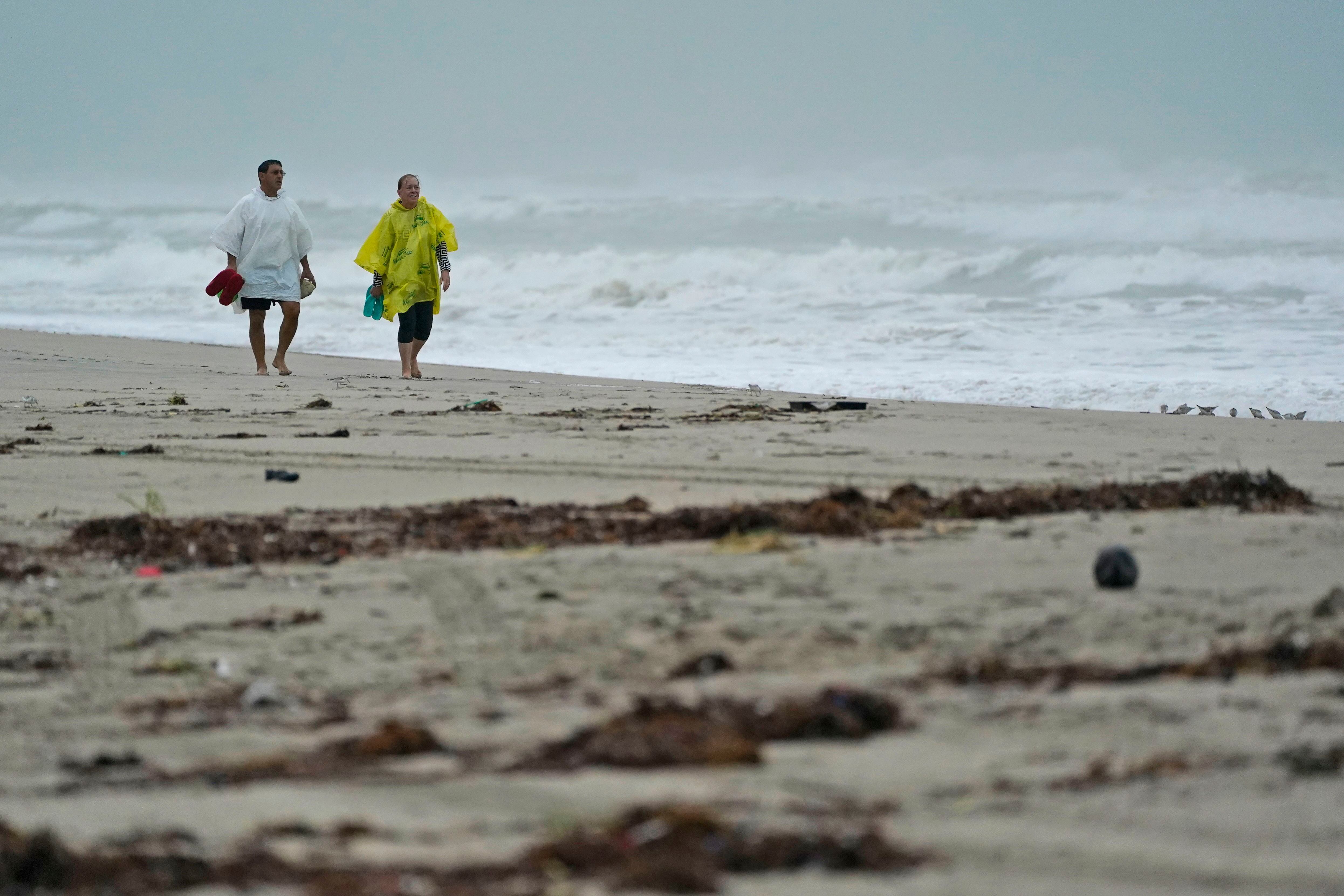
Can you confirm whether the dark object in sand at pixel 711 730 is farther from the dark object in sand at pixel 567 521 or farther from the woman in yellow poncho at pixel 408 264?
the woman in yellow poncho at pixel 408 264

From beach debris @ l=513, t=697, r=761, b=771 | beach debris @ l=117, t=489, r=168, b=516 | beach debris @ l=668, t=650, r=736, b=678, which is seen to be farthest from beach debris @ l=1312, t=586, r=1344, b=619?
beach debris @ l=117, t=489, r=168, b=516

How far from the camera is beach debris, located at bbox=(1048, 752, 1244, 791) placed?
1928mm

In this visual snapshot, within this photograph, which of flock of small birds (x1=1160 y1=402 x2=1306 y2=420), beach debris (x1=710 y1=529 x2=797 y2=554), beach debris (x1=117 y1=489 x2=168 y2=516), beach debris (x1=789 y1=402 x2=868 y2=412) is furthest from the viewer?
flock of small birds (x1=1160 y1=402 x2=1306 y2=420)

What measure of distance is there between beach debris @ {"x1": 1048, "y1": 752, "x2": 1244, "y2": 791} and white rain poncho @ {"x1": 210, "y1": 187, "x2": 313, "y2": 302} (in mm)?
9159

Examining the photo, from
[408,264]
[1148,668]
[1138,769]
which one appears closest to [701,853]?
[1138,769]

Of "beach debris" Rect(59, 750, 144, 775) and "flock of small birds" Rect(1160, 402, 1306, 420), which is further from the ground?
"flock of small birds" Rect(1160, 402, 1306, 420)

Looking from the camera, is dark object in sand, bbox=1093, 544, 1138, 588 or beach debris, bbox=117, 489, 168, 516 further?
beach debris, bbox=117, 489, 168, 516

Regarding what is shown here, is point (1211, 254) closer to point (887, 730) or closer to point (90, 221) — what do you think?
point (887, 730)

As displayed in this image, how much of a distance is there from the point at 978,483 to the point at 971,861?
3.19 metres

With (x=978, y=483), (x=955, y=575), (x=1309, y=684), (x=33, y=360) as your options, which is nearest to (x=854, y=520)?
(x=955, y=575)

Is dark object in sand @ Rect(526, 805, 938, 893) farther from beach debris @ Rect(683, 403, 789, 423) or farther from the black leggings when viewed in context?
the black leggings

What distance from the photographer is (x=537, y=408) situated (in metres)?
7.73

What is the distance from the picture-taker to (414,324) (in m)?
10.7

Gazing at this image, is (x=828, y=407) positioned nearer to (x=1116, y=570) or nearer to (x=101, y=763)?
(x=1116, y=570)
